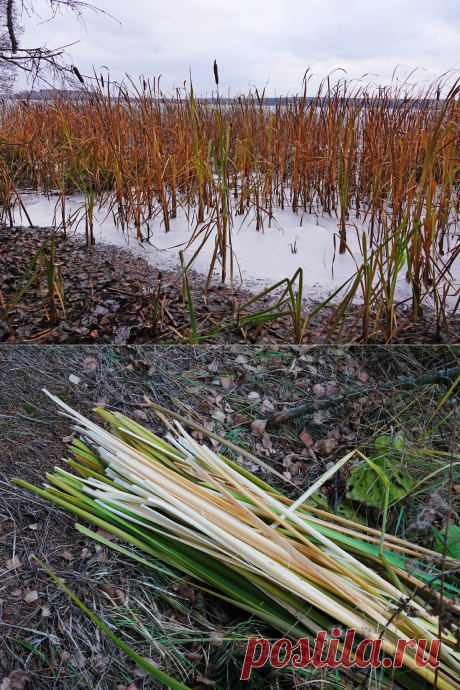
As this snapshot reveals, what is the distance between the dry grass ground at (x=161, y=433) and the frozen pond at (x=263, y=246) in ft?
0.74

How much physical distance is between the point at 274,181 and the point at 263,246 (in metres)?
0.40

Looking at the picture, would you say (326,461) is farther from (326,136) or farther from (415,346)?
(326,136)

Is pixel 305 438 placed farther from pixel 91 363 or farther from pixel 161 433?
pixel 91 363

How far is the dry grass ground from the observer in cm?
45

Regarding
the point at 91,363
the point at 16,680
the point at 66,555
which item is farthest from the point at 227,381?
the point at 16,680

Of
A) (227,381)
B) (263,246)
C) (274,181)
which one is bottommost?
(227,381)

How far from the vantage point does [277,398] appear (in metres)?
0.62

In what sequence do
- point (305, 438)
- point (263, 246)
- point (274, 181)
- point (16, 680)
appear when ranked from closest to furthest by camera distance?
point (16, 680), point (305, 438), point (263, 246), point (274, 181)

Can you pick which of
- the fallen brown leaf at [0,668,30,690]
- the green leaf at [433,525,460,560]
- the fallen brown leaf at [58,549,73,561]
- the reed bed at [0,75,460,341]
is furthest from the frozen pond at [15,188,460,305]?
the fallen brown leaf at [0,668,30,690]

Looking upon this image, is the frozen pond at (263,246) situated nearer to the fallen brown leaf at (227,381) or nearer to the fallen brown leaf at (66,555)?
the fallen brown leaf at (227,381)

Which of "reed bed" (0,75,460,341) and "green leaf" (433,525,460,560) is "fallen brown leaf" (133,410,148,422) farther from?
"green leaf" (433,525,460,560)

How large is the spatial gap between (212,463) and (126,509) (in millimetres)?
149

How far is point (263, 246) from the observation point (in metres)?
0.86

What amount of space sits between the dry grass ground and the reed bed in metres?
0.16
